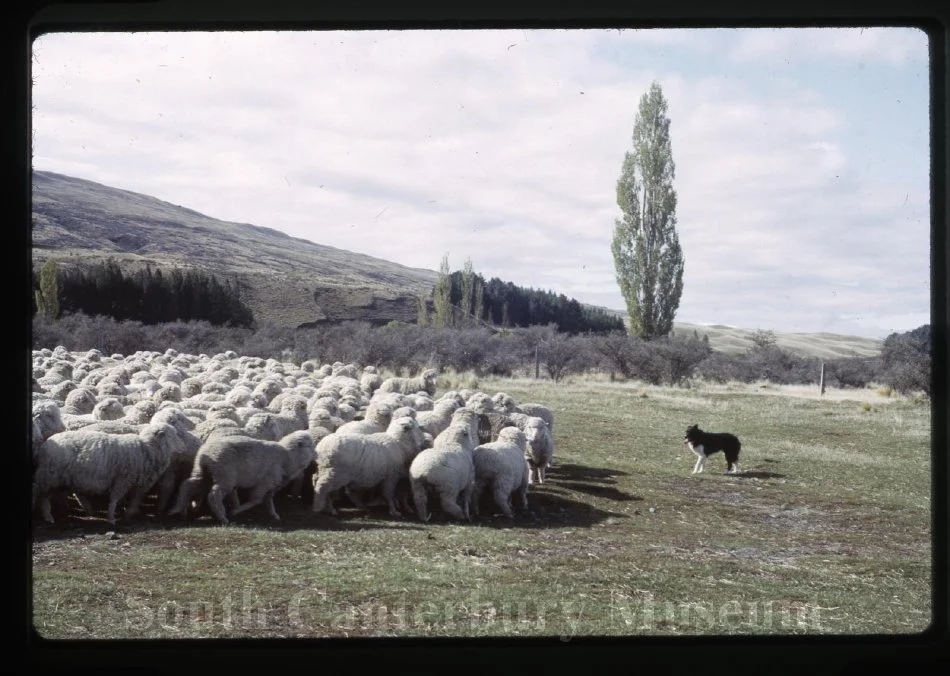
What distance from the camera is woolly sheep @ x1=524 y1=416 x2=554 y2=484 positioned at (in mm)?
8047

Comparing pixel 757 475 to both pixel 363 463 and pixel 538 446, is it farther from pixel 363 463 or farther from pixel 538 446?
pixel 363 463

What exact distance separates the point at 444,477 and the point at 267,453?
149 centimetres

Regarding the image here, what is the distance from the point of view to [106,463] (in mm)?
5844

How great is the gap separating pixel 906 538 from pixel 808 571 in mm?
1430

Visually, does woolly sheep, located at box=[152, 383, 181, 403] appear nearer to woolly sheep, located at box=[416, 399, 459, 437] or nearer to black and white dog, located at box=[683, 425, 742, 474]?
woolly sheep, located at box=[416, 399, 459, 437]

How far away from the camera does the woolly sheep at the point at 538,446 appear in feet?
26.4

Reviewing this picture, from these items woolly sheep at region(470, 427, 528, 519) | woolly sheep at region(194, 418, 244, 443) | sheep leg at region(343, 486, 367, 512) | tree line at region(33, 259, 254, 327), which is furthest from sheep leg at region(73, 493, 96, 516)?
tree line at region(33, 259, 254, 327)

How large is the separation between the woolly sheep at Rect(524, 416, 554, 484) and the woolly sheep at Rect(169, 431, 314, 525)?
2.64m

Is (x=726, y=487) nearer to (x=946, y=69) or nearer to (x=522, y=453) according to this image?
(x=522, y=453)

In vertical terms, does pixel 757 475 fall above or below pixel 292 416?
below

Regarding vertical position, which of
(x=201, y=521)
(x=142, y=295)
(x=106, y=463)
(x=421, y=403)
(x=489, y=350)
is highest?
(x=142, y=295)

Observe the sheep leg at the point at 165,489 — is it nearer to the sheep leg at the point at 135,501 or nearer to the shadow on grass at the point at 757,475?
the sheep leg at the point at 135,501

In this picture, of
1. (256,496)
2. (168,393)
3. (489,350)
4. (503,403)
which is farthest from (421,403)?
(489,350)

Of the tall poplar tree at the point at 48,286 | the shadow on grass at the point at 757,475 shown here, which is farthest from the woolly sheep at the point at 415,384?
the shadow on grass at the point at 757,475
